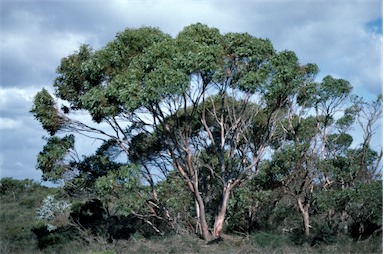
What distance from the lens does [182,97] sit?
17.1 metres

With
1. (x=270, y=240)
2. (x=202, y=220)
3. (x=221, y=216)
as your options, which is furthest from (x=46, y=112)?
(x=270, y=240)

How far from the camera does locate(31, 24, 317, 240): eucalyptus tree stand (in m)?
16.2

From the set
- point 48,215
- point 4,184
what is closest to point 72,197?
point 48,215

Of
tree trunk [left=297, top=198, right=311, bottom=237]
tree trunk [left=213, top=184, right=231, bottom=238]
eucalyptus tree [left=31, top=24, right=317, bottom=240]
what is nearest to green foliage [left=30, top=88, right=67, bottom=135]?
eucalyptus tree [left=31, top=24, right=317, bottom=240]

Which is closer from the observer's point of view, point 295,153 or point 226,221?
point 295,153

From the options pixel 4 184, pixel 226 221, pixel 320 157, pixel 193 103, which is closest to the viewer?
pixel 193 103

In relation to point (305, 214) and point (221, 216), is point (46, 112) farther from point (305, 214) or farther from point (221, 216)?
point (305, 214)

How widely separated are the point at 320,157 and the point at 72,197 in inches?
359

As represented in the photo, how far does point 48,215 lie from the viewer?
19812mm

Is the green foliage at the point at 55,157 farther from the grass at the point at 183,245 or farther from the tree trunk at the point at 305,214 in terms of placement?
the tree trunk at the point at 305,214

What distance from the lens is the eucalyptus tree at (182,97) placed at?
53.1 ft

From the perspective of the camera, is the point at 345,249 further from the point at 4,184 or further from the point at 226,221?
A: the point at 4,184

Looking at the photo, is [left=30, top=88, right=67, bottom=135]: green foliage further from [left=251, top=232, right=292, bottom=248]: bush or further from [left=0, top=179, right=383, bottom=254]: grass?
[left=251, top=232, right=292, bottom=248]: bush

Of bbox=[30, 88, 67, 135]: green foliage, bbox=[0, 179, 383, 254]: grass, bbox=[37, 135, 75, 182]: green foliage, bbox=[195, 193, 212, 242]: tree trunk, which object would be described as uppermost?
bbox=[30, 88, 67, 135]: green foliage
